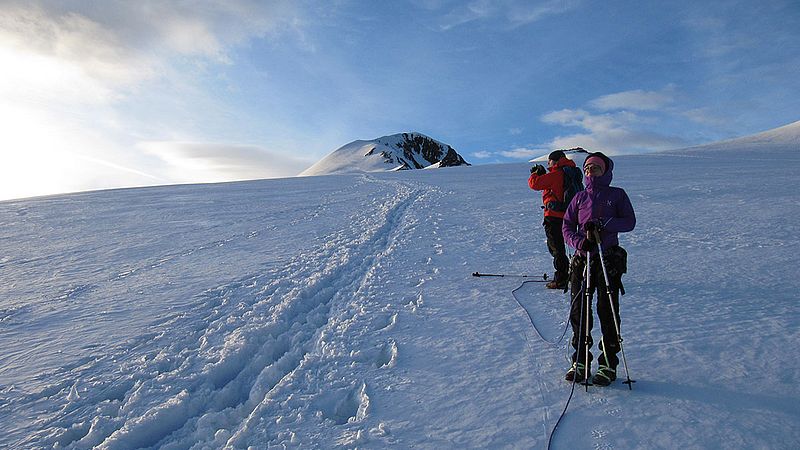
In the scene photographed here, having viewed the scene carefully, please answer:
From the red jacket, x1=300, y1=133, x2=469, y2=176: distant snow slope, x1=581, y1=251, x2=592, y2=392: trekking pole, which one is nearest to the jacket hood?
x1=581, y1=251, x2=592, y2=392: trekking pole

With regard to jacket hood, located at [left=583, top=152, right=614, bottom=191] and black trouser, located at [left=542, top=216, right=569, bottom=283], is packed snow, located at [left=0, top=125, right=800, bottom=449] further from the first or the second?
jacket hood, located at [left=583, top=152, right=614, bottom=191]

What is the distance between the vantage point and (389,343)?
4.49 meters

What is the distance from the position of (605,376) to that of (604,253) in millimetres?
1003

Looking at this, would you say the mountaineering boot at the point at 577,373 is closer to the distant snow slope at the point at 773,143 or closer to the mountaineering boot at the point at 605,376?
the mountaineering boot at the point at 605,376

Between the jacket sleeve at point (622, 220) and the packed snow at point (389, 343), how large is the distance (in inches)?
50.0

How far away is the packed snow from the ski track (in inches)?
0.7

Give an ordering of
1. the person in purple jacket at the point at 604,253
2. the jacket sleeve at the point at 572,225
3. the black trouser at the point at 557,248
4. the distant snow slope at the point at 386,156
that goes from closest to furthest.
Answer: the person in purple jacket at the point at 604,253 < the jacket sleeve at the point at 572,225 < the black trouser at the point at 557,248 < the distant snow slope at the point at 386,156

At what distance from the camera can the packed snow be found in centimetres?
306

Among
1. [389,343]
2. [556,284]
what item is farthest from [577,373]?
[556,284]

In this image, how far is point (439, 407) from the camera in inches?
130

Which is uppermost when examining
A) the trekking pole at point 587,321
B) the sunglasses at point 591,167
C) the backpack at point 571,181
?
the sunglasses at point 591,167

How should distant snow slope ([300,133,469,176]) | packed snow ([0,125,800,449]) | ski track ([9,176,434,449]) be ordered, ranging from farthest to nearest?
distant snow slope ([300,133,469,176]), ski track ([9,176,434,449]), packed snow ([0,125,800,449])

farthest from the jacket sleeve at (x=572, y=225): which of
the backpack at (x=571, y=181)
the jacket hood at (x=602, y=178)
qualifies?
the backpack at (x=571, y=181)

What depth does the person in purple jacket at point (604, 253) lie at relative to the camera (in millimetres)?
3373
